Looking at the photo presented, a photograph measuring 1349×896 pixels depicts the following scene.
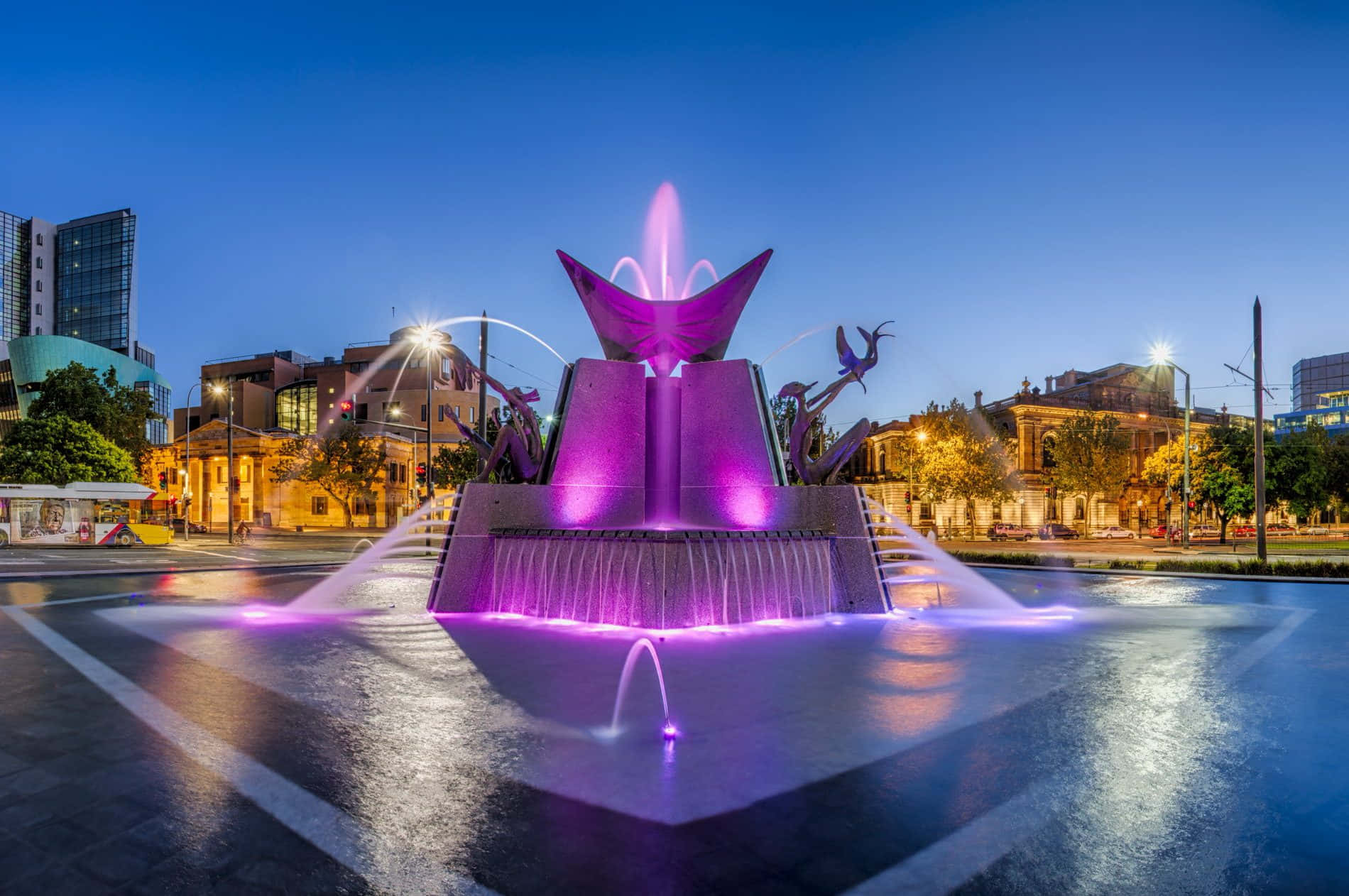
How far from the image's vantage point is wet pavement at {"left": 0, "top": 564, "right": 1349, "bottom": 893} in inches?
158

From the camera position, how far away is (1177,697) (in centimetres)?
762

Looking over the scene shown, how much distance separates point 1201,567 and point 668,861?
2442cm

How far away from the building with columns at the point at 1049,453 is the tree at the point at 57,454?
58.5 m

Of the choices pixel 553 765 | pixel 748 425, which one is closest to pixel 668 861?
pixel 553 765

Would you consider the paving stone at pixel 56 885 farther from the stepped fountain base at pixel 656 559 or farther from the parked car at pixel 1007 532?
the parked car at pixel 1007 532

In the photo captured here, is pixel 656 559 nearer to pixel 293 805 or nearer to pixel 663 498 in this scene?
pixel 663 498

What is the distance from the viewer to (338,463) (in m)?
68.6

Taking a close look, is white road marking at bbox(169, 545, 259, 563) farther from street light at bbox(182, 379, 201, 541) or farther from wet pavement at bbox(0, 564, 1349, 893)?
wet pavement at bbox(0, 564, 1349, 893)

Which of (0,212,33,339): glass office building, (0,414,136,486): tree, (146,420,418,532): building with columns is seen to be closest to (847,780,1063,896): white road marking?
(0,414,136,486): tree

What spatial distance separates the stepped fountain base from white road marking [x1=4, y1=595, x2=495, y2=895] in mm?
6254

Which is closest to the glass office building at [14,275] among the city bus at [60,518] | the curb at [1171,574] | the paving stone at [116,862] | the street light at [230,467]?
the street light at [230,467]

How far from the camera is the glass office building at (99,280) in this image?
11419 centimetres

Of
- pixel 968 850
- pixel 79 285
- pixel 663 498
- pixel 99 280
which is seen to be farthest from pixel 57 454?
pixel 79 285

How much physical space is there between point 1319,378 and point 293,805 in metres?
227
